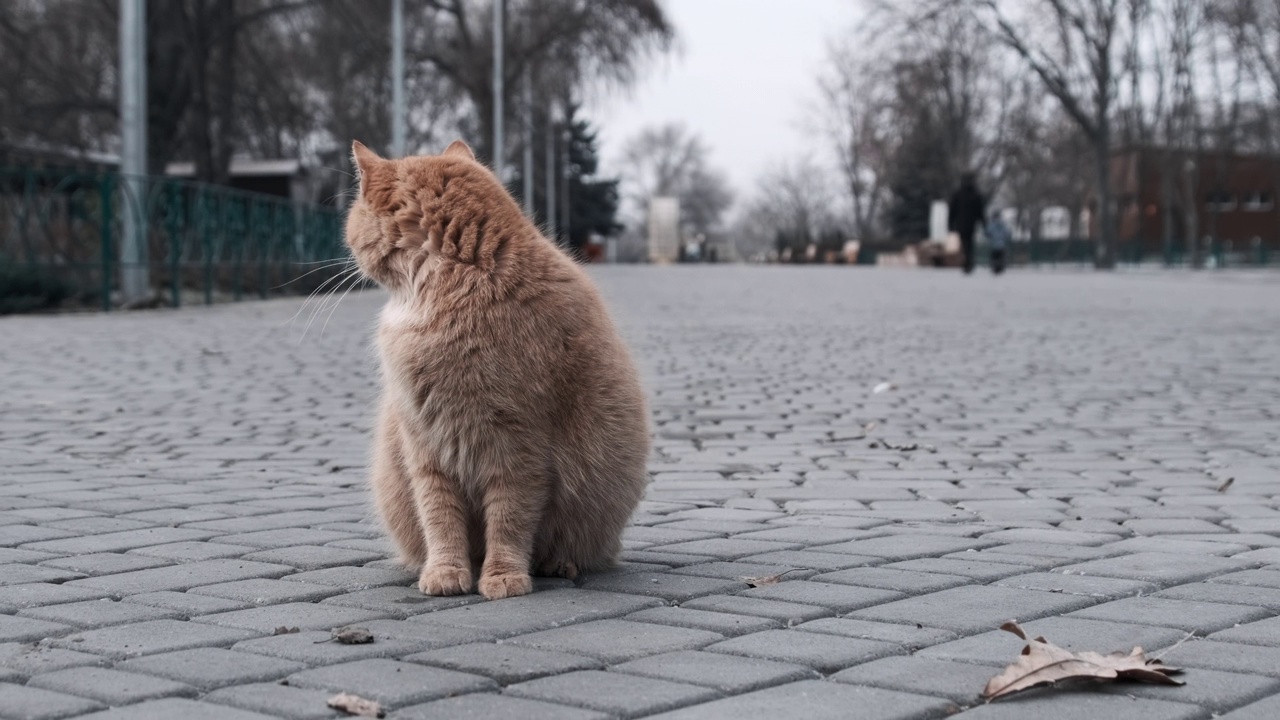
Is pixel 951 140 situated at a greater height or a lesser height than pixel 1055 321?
greater

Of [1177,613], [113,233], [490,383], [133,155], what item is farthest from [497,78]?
[1177,613]

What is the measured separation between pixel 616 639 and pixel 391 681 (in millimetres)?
592

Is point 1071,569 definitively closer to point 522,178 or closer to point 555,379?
point 555,379

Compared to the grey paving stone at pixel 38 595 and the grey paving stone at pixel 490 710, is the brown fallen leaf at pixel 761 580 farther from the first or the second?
the grey paving stone at pixel 38 595

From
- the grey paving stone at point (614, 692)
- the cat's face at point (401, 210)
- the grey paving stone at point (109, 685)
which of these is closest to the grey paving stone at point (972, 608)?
the grey paving stone at point (614, 692)

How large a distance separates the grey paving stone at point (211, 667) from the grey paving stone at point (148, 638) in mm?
64

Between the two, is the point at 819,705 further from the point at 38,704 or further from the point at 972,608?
the point at 38,704

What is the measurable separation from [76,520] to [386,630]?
205cm

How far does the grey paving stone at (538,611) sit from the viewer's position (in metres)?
3.45

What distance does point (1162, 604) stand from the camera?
371cm

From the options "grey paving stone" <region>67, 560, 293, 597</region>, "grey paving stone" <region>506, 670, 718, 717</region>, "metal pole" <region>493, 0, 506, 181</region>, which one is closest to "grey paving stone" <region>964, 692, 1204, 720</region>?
"grey paving stone" <region>506, 670, 718, 717</region>

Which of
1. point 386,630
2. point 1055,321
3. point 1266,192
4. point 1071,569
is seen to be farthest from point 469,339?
point 1266,192

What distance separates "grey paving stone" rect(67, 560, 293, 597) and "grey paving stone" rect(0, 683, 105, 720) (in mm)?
976

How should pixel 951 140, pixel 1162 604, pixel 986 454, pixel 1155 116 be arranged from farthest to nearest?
pixel 951 140 → pixel 1155 116 → pixel 986 454 → pixel 1162 604
